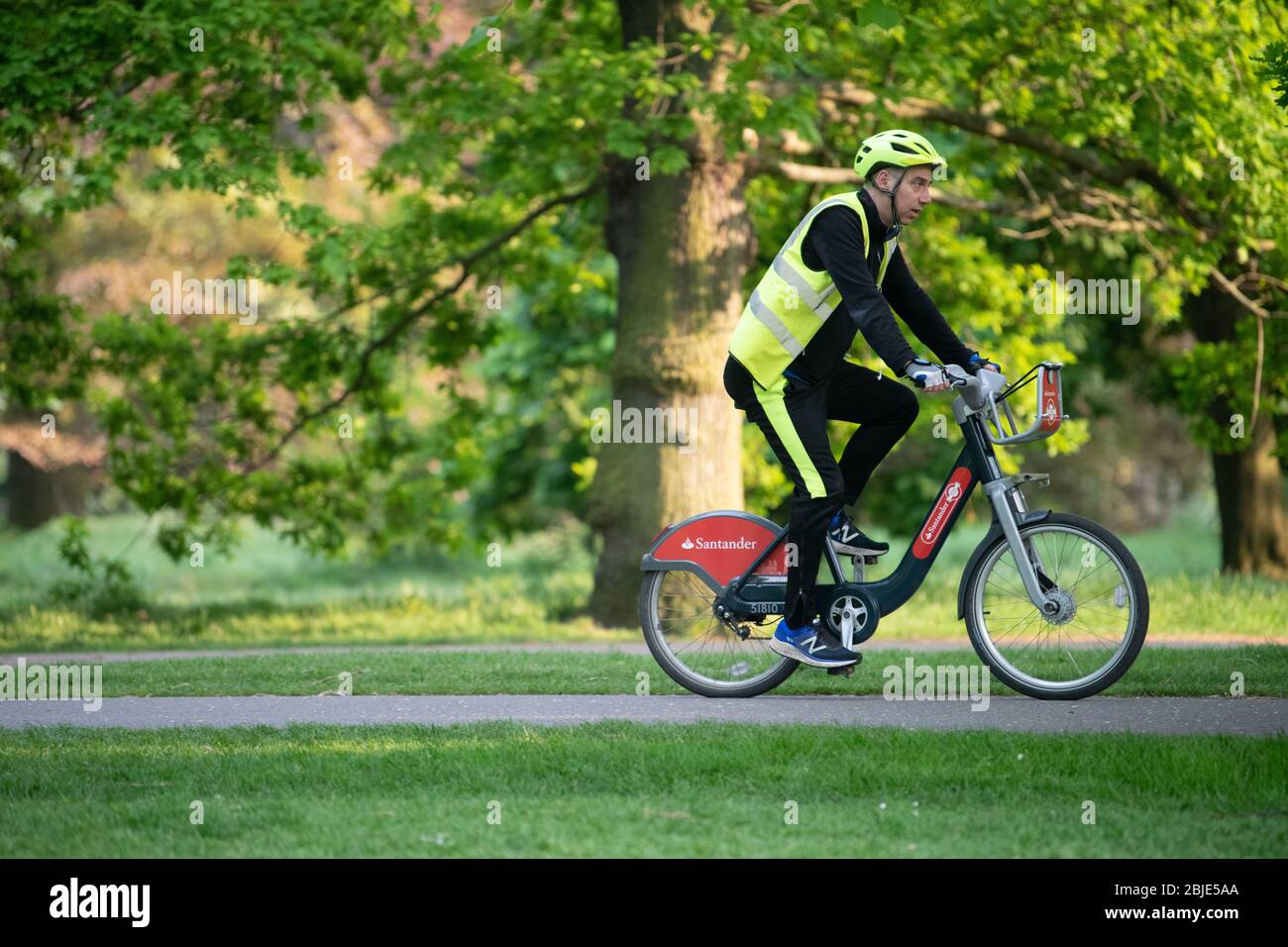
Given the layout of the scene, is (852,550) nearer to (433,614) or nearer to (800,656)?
(800,656)

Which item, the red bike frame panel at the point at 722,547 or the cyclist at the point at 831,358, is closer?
the cyclist at the point at 831,358

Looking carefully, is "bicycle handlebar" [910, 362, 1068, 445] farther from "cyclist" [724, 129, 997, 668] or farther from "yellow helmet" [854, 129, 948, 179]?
"yellow helmet" [854, 129, 948, 179]

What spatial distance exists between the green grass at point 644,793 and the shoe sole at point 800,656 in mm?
593

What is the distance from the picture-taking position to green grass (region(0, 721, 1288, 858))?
4703 millimetres

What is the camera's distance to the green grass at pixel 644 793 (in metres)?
4.70

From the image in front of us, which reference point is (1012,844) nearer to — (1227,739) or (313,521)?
(1227,739)

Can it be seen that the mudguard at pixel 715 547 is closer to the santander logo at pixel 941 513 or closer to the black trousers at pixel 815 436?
the black trousers at pixel 815 436

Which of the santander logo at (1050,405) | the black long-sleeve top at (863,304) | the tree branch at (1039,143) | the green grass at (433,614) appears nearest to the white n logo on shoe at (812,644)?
the black long-sleeve top at (863,304)

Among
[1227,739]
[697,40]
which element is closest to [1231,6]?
[697,40]

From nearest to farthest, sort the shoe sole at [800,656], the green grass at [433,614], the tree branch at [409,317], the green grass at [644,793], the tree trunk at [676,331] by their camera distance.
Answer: the green grass at [644,793] → the shoe sole at [800,656] → the green grass at [433,614] → the tree trunk at [676,331] → the tree branch at [409,317]

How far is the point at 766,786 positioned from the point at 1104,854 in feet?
3.87

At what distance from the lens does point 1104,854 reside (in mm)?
4535

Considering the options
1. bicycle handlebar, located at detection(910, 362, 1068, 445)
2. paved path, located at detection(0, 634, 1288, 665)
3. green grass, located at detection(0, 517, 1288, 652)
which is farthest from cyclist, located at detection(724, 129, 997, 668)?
green grass, located at detection(0, 517, 1288, 652)

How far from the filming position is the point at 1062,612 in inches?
248
